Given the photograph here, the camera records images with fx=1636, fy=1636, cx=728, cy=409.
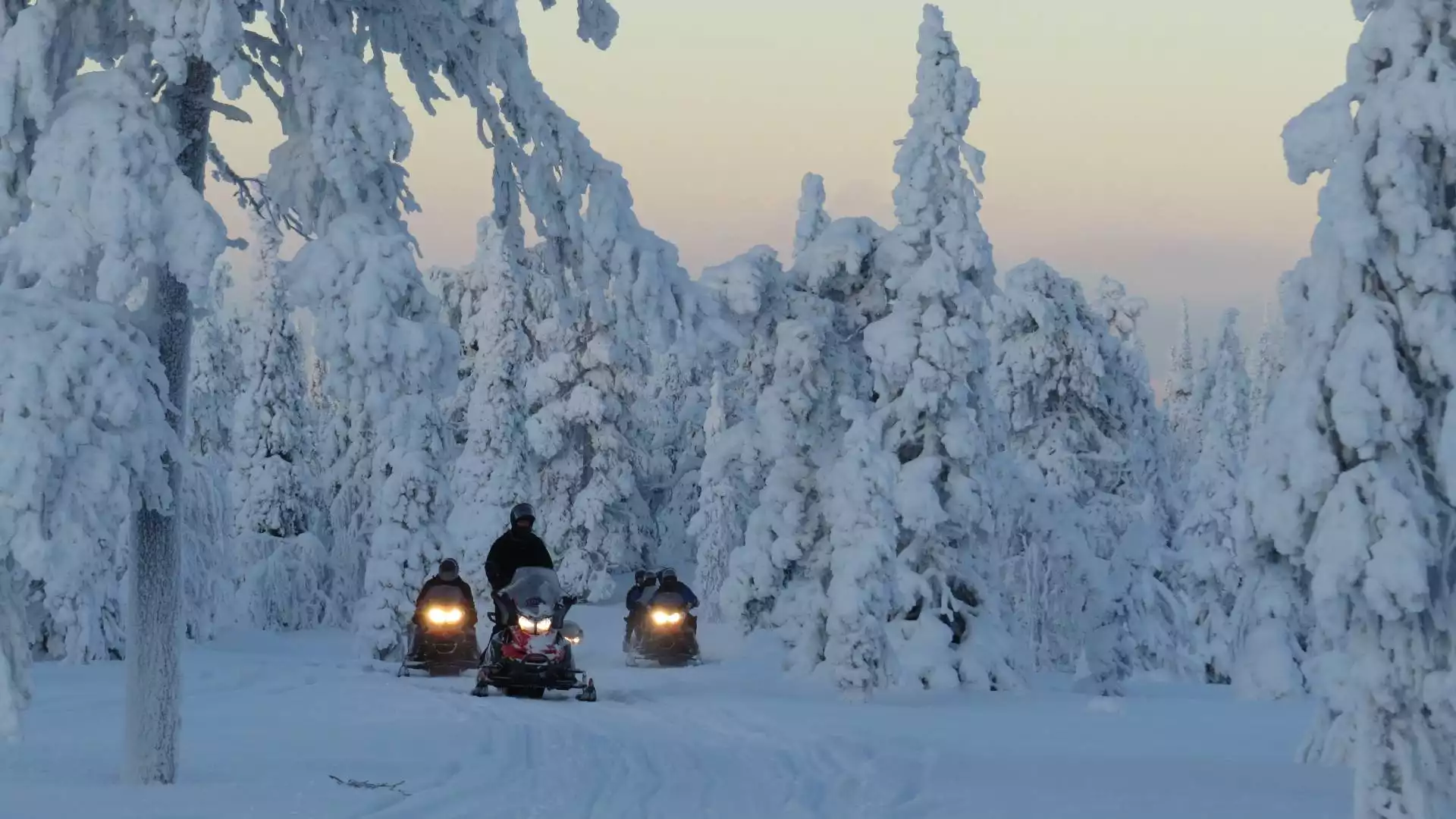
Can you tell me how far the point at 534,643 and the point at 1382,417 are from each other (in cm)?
1189

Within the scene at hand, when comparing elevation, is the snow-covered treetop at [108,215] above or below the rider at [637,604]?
above

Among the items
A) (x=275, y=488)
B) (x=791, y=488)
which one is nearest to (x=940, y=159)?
(x=791, y=488)

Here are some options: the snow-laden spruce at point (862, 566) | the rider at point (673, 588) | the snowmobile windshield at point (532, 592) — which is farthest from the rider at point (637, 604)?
the snowmobile windshield at point (532, 592)

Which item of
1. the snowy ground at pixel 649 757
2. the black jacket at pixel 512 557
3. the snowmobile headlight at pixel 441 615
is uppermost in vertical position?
the black jacket at pixel 512 557

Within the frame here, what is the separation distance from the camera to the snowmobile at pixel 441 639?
24.4m

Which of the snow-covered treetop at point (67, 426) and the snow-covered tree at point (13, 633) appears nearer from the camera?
the snow-covered treetop at point (67, 426)

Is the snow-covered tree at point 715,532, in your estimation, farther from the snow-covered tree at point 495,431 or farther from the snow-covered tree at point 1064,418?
the snow-covered tree at point 1064,418

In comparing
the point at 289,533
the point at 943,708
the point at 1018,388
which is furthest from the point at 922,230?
the point at 289,533

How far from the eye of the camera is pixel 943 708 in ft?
70.9

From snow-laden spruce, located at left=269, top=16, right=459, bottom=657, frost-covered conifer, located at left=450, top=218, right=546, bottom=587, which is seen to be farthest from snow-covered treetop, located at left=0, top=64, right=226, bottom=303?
frost-covered conifer, located at left=450, top=218, right=546, bottom=587

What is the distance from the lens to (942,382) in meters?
24.8

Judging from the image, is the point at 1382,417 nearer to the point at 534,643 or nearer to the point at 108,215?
the point at 108,215

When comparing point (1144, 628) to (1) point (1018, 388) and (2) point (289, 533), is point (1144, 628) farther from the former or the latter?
(2) point (289, 533)

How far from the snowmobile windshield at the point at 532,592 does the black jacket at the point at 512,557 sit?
308 millimetres
